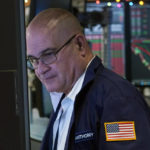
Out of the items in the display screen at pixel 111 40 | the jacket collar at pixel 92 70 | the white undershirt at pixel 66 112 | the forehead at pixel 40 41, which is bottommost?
the display screen at pixel 111 40

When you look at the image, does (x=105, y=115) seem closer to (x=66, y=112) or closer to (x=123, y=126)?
(x=123, y=126)

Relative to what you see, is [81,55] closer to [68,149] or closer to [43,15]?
[43,15]

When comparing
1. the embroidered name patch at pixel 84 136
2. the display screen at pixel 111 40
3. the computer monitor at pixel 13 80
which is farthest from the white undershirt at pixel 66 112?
the display screen at pixel 111 40

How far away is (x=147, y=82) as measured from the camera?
4.59 metres

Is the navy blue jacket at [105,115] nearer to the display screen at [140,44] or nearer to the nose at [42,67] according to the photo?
the nose at [42,67]

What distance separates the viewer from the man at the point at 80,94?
1.00 meters

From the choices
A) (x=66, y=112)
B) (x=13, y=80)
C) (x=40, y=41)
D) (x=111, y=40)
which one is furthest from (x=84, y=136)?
(x=111, y=40)

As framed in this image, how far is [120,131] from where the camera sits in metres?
0.98

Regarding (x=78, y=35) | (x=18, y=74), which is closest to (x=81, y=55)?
(x=78, y=35)

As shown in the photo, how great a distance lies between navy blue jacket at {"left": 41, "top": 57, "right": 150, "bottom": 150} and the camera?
1.00 m

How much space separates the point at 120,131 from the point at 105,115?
2.9 inches

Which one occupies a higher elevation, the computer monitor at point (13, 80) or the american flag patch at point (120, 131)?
the computer monitor at point (13, 80)

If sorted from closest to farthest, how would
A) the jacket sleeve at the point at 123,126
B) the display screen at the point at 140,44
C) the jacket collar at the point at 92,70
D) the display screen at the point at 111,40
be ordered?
the jacket sleeve at the point at 123,126
the jacket collar at the point at 92,70
the display screen at the point at 140,44
the display screen at the point at 111,40

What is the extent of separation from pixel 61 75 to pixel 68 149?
277 millimetres
